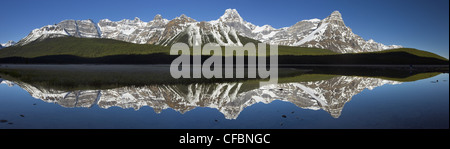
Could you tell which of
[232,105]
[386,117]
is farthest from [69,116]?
[386,117]

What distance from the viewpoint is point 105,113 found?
807 inches

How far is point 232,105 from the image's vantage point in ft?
83.6

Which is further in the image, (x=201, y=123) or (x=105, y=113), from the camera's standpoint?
(x=105, y=113)

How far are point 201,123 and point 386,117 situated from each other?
1285 cm
